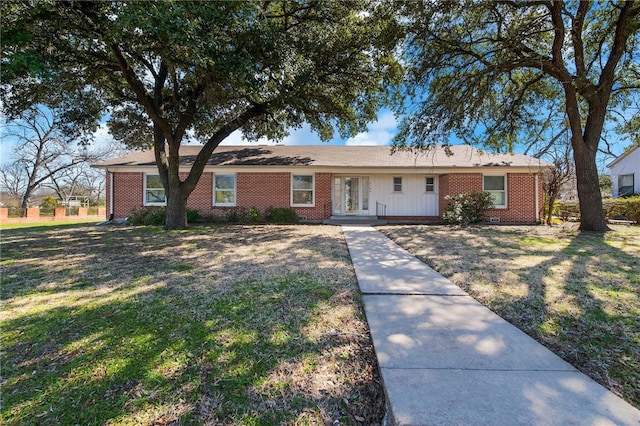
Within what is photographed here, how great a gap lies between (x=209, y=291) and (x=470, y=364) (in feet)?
10.5

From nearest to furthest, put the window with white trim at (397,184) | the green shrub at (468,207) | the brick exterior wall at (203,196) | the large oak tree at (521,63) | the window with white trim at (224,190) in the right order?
1. the large oak tree at (521,63)
2. the green shrub at (468,207)
3. the brick exterior wall at (203,196)
4. the window with white trim at (224,190)
5. the window with white trim at (397,184)

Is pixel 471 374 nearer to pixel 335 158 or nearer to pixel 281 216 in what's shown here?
pixel 281 216

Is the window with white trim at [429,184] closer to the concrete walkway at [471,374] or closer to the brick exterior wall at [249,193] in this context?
the brick exterior wall at [249,193]

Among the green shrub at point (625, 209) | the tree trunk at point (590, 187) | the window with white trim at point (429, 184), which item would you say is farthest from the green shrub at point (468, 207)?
the green shrub at point (625, 209)

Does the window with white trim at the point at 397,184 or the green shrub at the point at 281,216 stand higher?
the window with white trim at the point at 397,184

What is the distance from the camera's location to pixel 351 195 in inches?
623

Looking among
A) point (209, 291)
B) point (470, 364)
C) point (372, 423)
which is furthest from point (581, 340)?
point (209, 291)

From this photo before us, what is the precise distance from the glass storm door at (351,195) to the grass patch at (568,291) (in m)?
7.66

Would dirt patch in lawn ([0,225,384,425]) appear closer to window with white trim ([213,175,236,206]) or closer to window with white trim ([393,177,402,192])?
window with white trim ([213,175,236,206])

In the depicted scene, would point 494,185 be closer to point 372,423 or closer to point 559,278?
point 559,278

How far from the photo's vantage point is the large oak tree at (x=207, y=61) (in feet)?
19.0

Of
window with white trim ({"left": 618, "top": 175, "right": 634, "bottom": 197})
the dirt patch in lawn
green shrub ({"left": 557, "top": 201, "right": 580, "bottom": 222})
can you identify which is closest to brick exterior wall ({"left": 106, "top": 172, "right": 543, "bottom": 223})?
green shrub ({"left": 557, "top": 201, "right": 580, "bottom": 222})

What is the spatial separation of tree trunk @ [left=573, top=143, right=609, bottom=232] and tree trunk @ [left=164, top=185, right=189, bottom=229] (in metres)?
13.6

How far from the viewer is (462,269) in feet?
17.3
